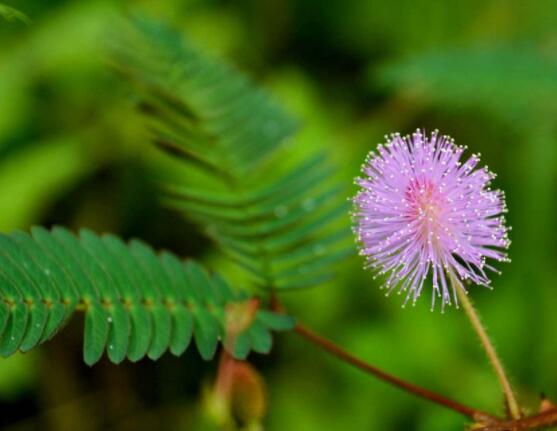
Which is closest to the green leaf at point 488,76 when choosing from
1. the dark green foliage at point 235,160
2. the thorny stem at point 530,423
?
the dark green foliage at point 235,160

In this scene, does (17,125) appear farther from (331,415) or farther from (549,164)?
(549,164)

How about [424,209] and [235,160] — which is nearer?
[424,209]

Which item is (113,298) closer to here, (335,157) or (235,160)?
(235,160)

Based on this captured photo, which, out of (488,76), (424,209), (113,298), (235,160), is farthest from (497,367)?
(488,76)

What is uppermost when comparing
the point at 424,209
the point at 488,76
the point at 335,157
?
the point at 488,76

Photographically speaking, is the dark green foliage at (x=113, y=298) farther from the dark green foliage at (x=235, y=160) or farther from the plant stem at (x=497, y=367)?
the plant stem at (x=497, y=367)

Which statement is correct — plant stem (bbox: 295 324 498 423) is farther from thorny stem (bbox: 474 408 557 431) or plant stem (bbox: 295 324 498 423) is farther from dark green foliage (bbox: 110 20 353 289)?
dark green foliage (bbox: 110 20 353 289)

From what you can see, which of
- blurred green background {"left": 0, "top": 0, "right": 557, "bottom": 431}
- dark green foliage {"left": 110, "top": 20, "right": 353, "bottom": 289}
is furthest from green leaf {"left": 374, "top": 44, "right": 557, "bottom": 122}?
dark green foliage {"left": 110, "top": 20, "right": 353, "bottom": 289}

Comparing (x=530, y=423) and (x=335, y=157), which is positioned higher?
(x=335, y=157)
